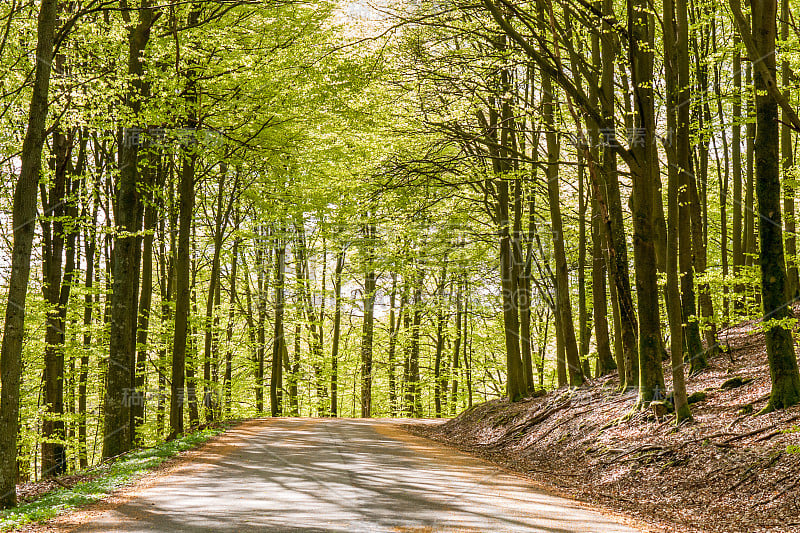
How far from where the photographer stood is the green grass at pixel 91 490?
6992 mm

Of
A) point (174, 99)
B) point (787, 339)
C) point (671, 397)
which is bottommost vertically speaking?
point (671, 397)

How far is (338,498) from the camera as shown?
24.8ft

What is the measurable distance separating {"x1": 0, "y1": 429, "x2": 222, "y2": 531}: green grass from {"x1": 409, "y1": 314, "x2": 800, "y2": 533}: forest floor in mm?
6280

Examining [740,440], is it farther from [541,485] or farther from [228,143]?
[228,143]

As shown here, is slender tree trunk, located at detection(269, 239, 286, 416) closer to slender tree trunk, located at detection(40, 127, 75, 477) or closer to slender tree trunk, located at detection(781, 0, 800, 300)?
slender tree trunk, located at detection(40, 127, 75, 477)

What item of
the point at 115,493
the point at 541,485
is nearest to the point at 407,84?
the point at 541,485

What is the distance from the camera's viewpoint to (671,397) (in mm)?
11023

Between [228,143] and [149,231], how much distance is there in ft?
17.3

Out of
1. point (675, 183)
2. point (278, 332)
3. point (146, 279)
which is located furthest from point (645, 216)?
point (278, 332)

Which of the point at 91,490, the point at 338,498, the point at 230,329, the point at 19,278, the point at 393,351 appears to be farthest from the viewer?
the point at 393,351

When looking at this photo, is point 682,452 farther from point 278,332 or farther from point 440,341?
point 440,341

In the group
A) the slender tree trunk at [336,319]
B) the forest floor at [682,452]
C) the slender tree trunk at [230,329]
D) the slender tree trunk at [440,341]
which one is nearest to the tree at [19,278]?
the forest floor at [682,452]

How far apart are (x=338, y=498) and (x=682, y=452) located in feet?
16.9

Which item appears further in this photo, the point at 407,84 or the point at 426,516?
the point at 407,84
